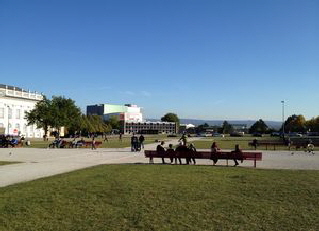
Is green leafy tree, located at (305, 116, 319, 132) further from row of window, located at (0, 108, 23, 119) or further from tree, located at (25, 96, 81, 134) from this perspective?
row of window, located at (0, 108, 23, 119)

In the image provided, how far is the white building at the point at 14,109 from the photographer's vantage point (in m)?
89.8

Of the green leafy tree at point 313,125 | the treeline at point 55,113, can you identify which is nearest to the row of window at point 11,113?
the treeline at point 55,113

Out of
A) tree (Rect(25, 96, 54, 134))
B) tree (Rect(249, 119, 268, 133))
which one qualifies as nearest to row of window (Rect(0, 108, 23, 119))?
tree (Rect(25, 96, 54, 134))

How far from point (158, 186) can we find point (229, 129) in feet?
529

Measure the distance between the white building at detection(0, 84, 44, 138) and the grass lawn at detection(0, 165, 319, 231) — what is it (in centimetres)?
7958

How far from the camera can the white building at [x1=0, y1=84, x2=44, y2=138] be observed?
89.8m

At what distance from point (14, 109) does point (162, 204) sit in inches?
3539

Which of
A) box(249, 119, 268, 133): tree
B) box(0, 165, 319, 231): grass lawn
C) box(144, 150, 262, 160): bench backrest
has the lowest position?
box(0, 165, 319, 231): grass lawn

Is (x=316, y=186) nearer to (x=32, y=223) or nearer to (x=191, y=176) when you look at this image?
(x=191, y=176)

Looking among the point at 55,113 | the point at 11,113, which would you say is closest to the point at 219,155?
the point at 55,113

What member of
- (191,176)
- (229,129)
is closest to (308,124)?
(229,129)

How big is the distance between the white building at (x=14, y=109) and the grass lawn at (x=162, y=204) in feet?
261

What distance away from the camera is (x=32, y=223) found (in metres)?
8.73

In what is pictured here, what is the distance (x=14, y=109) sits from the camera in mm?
93312
